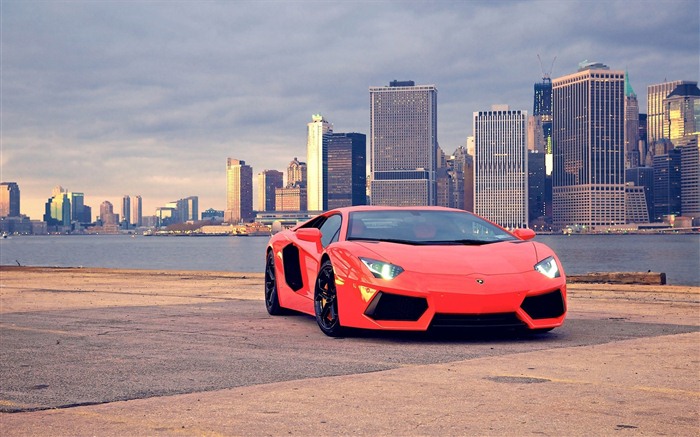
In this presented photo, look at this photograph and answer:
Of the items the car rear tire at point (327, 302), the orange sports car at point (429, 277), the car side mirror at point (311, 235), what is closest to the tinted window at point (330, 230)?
the orange sports car at point (429, 277)

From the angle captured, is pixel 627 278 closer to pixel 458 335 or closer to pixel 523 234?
pixel 523 234

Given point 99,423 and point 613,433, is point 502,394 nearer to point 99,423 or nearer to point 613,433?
point 613,433

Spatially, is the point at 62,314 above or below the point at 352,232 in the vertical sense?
below

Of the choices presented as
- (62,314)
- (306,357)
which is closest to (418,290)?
(306,357)

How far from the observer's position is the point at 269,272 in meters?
11.4

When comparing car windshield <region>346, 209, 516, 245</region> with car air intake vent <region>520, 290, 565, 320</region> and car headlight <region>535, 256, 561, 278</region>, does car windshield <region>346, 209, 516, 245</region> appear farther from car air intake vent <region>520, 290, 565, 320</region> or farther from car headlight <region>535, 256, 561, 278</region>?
car air intake vent <region>520, 290, 565, 320</region>

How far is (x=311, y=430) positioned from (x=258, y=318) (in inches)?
250

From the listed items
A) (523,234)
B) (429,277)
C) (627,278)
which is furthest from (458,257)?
(627,278)

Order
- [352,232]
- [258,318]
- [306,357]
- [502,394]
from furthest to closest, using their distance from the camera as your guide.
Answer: [258,318] < [352,232] < [306,357] < [502,394]

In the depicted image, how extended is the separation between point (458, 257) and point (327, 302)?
133 centimetres

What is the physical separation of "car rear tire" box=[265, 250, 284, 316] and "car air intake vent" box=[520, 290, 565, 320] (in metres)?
3.64

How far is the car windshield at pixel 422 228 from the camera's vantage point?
914cm

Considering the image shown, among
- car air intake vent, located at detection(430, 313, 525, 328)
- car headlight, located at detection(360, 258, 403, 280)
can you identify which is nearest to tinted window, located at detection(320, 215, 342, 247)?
car headlight, located at detection(360, 258, 403, 280)

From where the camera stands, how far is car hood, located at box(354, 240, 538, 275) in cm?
827
